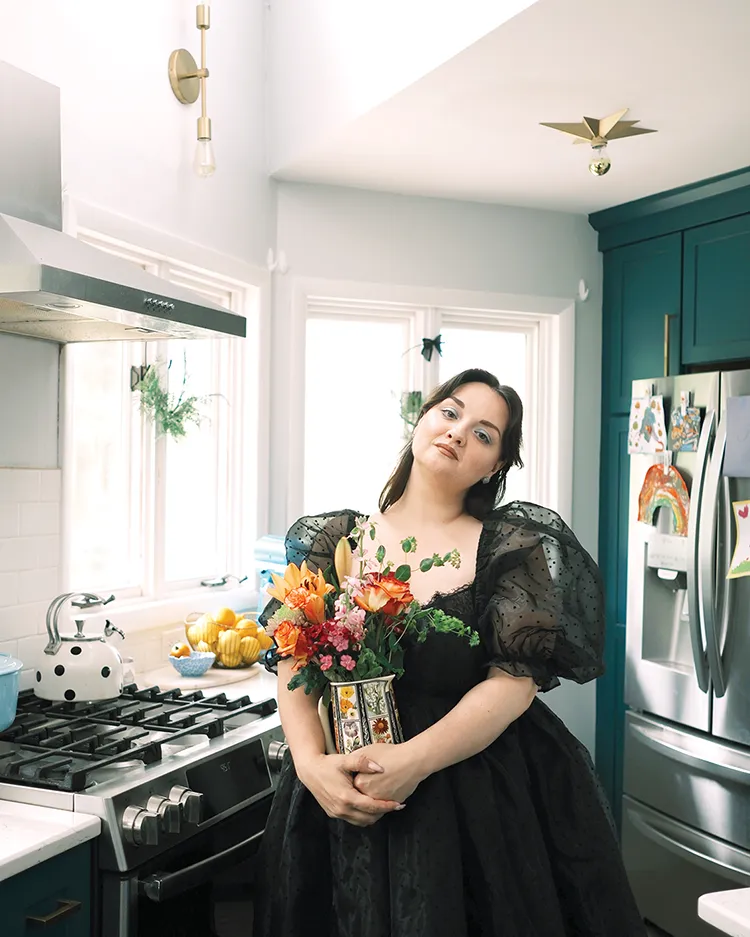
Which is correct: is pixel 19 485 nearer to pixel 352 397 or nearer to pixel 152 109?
pixel 152 109

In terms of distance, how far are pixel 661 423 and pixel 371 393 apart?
1068 mm

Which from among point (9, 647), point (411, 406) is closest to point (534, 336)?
point (411, 406)

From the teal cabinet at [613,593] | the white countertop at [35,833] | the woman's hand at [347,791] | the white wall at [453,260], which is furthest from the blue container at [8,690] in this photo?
the teal cabinet at [613,593]

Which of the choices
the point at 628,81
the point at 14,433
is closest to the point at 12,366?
the point at 14,433

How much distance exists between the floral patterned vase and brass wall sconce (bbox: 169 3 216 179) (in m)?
1.69

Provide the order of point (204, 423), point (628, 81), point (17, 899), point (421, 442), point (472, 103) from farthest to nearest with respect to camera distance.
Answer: point (204, 423) < point (472, 103) < point (628, 81) < point (421, 442) < point (17, 899)

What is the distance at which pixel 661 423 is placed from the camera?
3.15 metres

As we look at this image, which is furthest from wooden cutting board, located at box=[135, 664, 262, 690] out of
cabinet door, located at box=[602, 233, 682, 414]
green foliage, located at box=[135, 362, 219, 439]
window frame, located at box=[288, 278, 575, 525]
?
cabinet door, located at box=[602, 233, 682, 414]

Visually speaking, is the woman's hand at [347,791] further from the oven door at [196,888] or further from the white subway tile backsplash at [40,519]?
the white subway tile backsplash at [40,519]

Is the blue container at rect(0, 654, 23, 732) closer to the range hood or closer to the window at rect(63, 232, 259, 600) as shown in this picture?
the window at rect(63, 232, 259, 600)

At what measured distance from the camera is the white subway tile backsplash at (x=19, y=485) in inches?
87.2

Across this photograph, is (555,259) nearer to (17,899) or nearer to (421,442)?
(421,442)

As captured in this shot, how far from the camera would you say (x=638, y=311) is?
3.67 metres

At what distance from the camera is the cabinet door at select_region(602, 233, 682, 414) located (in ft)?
11.5
